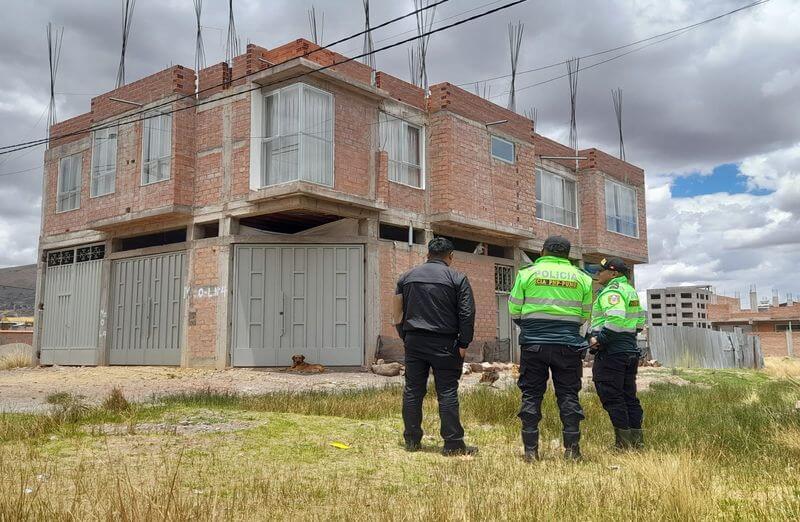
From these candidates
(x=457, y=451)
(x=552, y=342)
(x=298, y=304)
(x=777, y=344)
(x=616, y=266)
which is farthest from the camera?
(x=777, y=344)

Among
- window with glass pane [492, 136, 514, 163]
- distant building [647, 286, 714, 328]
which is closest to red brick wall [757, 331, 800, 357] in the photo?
distant building [647, 286, 714, 328]

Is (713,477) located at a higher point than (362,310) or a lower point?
lower

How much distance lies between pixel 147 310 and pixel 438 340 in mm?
14379

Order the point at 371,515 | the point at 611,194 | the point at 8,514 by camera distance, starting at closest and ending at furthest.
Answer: the point at 8,514 < the point at 371,515 < the point at 611,194

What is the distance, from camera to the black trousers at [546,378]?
5344 mm

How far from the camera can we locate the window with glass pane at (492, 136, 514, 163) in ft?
66.1

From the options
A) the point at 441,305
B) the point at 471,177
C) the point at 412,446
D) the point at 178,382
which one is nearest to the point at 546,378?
the point at 441,305

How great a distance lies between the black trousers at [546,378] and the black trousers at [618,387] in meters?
0.60

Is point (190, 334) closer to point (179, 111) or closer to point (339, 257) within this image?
point (339, 257)

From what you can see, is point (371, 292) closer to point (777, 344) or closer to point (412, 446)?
point (412, 446)

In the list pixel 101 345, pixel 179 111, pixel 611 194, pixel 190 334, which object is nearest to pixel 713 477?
pixel 190 334

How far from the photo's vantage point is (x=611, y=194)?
2628 cm

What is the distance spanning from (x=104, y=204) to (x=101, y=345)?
12.5ft

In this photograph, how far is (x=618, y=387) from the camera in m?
5.92
